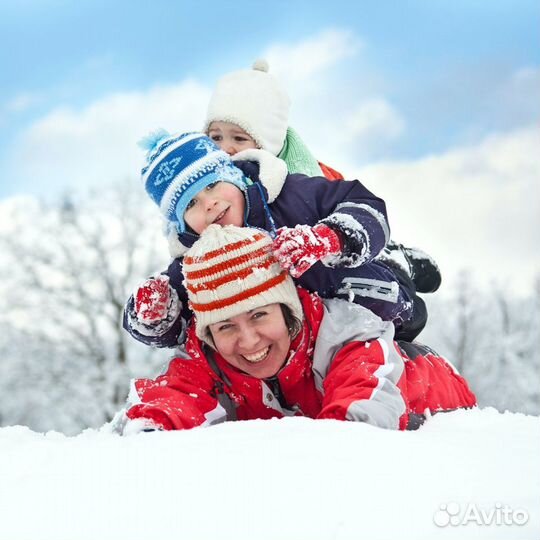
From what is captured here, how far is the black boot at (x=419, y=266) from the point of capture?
10.4ft

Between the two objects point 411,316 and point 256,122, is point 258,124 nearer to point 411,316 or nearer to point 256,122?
point 256,122

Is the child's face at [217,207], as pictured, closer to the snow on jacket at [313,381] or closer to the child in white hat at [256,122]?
the snow on jacket at [313,381]

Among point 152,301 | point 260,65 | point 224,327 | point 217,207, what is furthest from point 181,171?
point 260,65

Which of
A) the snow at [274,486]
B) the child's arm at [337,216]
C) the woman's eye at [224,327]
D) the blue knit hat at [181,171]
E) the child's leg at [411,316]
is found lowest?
the snow at [274,486]

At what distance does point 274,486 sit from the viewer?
4.26ft

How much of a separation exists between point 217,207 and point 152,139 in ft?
1.84

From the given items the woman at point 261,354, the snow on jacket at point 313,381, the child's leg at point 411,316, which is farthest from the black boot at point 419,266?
the woman at point 261,354

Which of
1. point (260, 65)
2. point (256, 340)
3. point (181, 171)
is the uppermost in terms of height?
point (260, 65)

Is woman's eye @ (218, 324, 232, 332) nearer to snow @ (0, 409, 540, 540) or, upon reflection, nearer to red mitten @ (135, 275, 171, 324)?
red mitten @ (135, 275, 171, 324)

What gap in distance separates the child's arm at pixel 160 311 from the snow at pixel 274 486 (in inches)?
35.9

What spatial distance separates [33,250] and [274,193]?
12.0 meters

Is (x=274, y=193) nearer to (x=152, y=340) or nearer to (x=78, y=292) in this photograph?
(x=152, y=340)

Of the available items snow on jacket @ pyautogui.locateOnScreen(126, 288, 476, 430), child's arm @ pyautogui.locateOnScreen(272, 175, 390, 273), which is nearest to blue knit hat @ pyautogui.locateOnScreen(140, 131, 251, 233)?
child's arm @ pyautogui.locateOnScreen(272, 175, 390, 273)

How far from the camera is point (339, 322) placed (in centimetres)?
247
